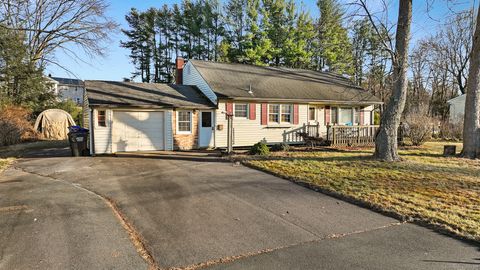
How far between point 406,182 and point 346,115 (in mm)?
12402

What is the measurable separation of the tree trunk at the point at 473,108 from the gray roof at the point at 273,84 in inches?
221

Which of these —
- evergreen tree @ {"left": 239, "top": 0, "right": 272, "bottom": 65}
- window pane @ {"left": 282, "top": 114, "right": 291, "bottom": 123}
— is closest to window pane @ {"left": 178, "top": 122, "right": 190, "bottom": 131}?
window pane @ {"left": 282, "top": 114, "right": 291, "bottom": 123}

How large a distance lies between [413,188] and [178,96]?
40.1 feet

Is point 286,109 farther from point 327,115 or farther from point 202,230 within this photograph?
point 202,230

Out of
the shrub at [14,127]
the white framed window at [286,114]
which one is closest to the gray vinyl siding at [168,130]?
the white framed window at [286,114]

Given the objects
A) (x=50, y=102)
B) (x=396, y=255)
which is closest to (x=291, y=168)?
(x=396, y=255)

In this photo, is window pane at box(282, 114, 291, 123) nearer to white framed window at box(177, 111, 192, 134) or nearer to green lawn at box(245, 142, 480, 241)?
green lawn at box(245, 142, 480, 241)

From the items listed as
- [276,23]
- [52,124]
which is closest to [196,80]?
[52,124]

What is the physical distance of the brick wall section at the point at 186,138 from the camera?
15125mm

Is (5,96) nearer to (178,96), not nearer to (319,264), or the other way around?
(178,96)

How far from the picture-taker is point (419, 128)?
16.6 metres

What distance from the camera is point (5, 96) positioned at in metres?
22.5

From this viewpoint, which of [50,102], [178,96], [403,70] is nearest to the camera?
[403,70]

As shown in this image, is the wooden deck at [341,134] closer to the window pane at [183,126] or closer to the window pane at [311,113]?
the window pane at [311,113]
